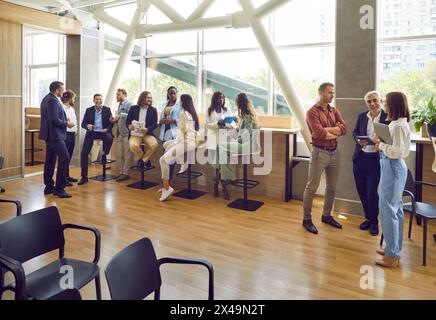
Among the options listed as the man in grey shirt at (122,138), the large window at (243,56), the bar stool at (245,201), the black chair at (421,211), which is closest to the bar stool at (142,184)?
the man in grey shirt at (122,138)

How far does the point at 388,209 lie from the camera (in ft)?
10.8

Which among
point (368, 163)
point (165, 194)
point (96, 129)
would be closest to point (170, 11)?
point (96, 129)

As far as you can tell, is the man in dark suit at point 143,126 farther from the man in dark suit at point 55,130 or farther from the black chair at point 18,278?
the black chair at point 18,278

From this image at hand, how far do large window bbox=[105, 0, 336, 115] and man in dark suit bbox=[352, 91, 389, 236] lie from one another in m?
1.93

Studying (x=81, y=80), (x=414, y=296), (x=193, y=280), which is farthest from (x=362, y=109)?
(x=81, y=80)

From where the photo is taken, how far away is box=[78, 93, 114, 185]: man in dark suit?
6891 mm

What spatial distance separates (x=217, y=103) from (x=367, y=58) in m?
2.07

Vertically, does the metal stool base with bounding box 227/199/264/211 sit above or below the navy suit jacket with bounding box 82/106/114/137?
below

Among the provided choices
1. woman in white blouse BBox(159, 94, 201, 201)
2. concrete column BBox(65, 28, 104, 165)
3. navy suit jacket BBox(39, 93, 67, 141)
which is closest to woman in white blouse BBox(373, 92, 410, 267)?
woman in white blouse BBox(159, 94, 201, 201)

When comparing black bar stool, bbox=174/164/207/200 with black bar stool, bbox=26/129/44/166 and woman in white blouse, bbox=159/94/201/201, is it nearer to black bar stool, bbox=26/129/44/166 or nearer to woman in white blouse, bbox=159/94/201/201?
woman in white blouse, bbox=159/94/201/201

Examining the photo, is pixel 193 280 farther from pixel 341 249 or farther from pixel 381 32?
pixel 381 32

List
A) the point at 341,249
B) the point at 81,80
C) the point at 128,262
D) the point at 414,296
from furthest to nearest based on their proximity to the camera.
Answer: the point at 81,80, the point at 341,249, the point at 414,296, the point at 128,262

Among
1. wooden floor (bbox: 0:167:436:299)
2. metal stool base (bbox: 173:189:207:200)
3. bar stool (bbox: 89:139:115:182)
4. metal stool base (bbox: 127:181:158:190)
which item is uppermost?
bar stool (bbox: 89:139:115:182)

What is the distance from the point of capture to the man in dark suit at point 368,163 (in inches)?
167
